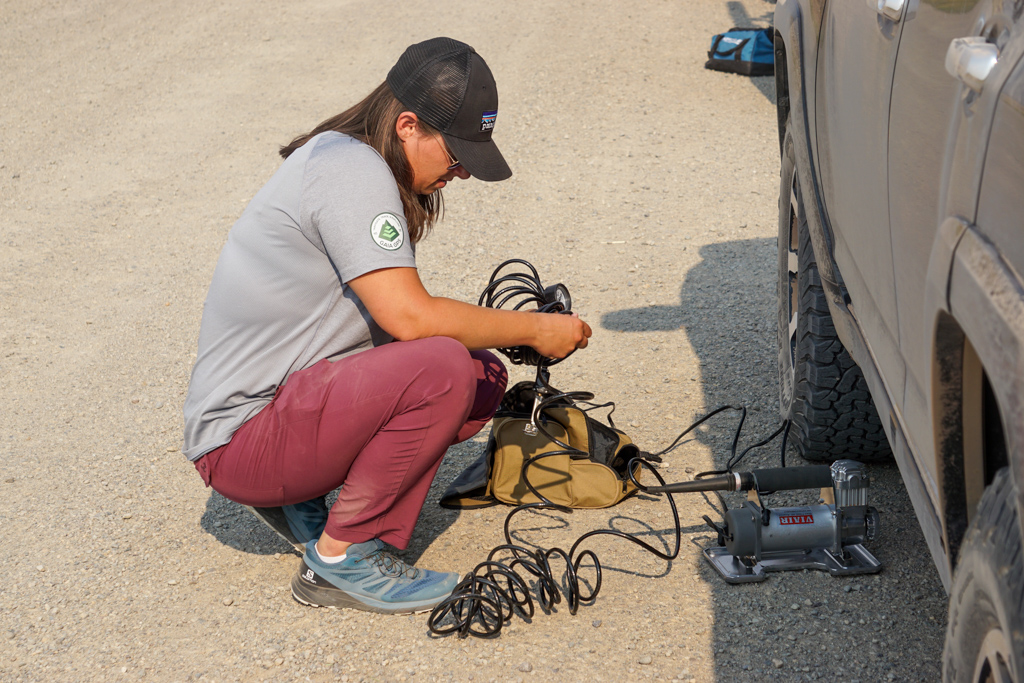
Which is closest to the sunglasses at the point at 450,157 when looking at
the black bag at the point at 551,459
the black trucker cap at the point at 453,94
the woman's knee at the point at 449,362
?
the black trucker cap at the point at 453,94

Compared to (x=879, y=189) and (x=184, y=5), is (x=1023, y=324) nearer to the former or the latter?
(x=879, y=189)

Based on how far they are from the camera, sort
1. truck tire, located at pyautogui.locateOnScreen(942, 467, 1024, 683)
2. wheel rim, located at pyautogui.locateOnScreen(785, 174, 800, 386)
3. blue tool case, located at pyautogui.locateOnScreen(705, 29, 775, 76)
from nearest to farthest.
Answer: truck tire, located at pyautogui.locateOnScreen(942, 467, 1024, 683) < wheel rim, located at pyautogui.locateOnScreen(785, 174, 800, 386) < blue tool case, located at pyautogui.locateOnScreen(705, 29, 775, 76)

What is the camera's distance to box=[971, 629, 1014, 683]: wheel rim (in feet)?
3.67

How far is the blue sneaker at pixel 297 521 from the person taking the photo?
2592 millimetres

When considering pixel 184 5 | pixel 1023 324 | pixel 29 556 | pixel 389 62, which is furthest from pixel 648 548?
pixel 184 5

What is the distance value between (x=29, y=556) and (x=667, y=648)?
1949 mm

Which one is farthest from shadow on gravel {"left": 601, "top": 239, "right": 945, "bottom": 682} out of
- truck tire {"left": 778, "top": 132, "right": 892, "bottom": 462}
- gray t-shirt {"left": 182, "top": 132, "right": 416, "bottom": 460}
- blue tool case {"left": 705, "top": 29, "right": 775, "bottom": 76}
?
blue tool case {"left": 705, "top": 29, "right": 775, "bottom": 76}

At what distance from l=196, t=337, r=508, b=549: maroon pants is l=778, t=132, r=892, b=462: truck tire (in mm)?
1105

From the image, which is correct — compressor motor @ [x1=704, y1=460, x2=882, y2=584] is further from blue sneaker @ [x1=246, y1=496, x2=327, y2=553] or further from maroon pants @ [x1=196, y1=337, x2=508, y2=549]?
blue sneaker @ [x1=246, y1=496, x2=327, y2=553]

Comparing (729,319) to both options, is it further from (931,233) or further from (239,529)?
(931,233)

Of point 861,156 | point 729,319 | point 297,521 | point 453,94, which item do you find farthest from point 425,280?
point 861,156

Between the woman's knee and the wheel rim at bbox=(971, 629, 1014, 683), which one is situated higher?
the wheel rim at bbox=(971, 629, 1014, 683)

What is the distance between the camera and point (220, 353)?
2445mm

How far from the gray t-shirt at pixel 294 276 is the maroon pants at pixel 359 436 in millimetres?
75
